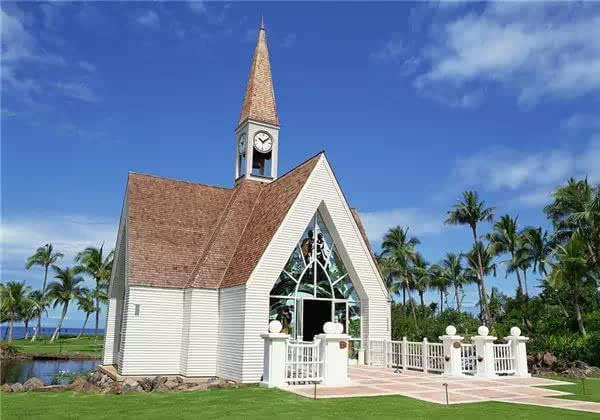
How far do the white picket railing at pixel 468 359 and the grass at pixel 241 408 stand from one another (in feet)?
22.2

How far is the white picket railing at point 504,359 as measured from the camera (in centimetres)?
1821

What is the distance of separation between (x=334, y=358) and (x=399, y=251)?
149 ft

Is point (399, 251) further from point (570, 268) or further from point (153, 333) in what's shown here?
point (153, 333)

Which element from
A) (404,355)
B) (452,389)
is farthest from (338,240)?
(452,389)

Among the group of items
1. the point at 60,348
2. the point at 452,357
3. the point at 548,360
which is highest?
the point at 452,357

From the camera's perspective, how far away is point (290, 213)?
19250mm

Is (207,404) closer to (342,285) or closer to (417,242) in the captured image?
(342,285)

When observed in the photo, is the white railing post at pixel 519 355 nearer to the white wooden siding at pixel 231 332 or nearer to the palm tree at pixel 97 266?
the white wooden siding at pixel 231 332

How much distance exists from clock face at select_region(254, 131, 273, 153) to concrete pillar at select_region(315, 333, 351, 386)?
1299 cm

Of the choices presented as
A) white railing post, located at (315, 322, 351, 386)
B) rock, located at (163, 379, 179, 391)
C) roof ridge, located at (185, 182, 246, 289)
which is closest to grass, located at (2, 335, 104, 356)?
roof ridge, located at (185, 182, 246, 289)

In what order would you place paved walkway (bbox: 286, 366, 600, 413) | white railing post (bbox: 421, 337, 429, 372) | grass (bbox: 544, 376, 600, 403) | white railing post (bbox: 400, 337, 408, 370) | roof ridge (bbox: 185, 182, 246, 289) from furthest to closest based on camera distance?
roof ridge (bbox: 185, 182, 246, 289)
white railing post (bbox: 400, 337, 408, 370)
white railing post (bbox: 421, 337, 429, 372)
grass (bbox: 544, 376, 600, 403)
paved walkway (bbox: 286, 366, 600, 413)

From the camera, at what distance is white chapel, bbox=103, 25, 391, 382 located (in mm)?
18453

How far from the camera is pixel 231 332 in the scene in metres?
18.4

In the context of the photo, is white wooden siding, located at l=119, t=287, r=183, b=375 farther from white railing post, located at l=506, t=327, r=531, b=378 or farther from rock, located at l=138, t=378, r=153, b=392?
white railing post, located at l=506, t=327, r=531, b=378
